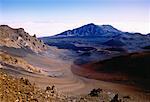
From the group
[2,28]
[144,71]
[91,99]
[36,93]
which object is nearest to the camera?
[36,93]

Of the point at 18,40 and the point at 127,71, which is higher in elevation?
the point at 18,40

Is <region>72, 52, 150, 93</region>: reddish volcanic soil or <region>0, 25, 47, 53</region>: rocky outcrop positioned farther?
<region>0, 25, 47, 53</region>: rocky outcrop

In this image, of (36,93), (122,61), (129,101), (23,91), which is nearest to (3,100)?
(23,91)

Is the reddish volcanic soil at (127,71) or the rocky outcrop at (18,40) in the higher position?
the rocky outcrop at (18,40)

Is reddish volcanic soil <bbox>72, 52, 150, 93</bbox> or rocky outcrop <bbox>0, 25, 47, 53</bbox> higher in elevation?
rocky outcrop <bbox>0, 25, 47, 53</bbox>

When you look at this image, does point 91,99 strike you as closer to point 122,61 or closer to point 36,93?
point 36,93

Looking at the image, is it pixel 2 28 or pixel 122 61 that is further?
pixel 2 28

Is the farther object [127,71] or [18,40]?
[18,40]

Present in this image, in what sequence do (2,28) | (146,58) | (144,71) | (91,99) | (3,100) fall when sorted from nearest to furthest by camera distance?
(3,100) → (91,99) → (144,71) → (146,58) → (2,28)
